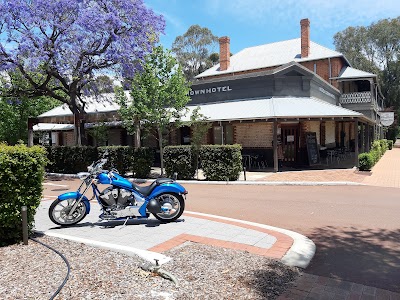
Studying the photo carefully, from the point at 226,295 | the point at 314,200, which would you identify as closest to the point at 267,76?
the point at 314,200

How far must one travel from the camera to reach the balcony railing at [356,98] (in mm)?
29469

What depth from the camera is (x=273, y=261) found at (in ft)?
15.5

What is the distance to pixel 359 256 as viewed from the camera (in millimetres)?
5152

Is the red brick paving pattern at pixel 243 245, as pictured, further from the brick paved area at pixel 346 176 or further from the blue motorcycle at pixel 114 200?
the brick paved area at pixel 346 176

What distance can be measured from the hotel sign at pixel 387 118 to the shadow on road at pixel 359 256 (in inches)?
1309

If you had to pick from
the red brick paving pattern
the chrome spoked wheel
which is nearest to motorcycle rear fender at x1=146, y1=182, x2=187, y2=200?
the chrome spoked wheel

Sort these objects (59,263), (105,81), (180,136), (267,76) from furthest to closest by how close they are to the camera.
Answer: (180,136)
(105,81)
(267,76)
(59,263)

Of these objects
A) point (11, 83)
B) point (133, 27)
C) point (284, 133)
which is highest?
point (133, 27)

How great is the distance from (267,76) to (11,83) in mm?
14184

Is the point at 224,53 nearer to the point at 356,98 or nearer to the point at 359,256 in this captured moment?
the point at 356,98

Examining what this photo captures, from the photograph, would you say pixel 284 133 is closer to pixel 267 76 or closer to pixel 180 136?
pixel 267 76

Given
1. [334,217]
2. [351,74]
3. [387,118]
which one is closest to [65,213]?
[334,217]

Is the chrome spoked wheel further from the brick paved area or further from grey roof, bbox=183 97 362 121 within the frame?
grey roof, bbox=183 97 362 121

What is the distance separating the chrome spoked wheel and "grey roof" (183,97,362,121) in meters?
9.71
